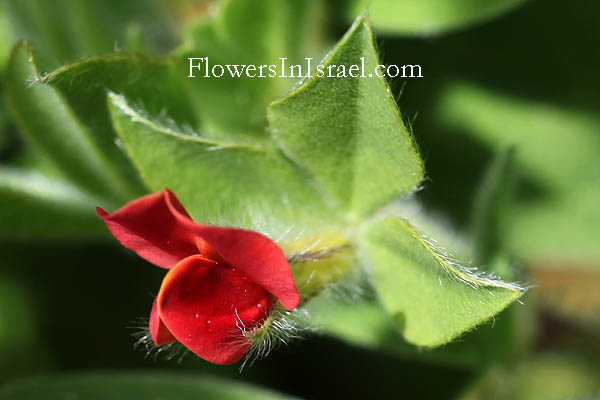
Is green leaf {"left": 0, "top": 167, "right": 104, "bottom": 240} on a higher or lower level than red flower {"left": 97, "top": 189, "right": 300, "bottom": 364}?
lower

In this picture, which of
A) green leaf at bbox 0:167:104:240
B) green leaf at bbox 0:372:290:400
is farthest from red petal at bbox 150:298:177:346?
green leaf at bbox 0:167:104:240

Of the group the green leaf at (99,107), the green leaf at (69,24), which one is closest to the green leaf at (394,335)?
the green leaf at (99,107)

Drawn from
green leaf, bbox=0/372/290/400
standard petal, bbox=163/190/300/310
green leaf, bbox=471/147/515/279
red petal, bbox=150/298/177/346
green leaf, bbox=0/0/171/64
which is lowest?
green leaf, bbox=0/372/290/400

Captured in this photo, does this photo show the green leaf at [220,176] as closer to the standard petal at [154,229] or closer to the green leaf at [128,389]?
the standard petal at [154,229]

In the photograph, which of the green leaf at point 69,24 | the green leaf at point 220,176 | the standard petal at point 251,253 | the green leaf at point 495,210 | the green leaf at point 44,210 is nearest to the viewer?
the standard petal at point 251,253

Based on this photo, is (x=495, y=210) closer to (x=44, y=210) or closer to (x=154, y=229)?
(x=154, y=229)

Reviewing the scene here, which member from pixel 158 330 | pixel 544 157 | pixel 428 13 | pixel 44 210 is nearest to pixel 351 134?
pixel 158 330

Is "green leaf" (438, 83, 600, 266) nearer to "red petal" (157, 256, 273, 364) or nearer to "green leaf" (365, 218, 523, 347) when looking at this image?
"green leaf" (365, 218, 523, 347)
